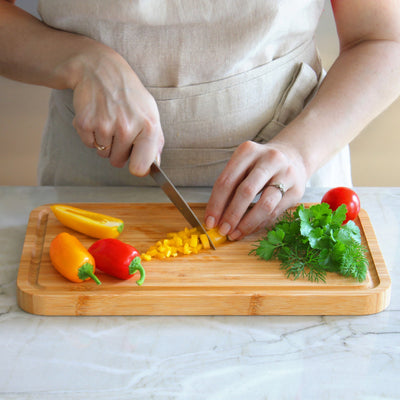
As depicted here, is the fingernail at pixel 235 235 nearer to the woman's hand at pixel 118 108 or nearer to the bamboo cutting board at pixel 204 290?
the bamboo cutting board at pixel 204 290

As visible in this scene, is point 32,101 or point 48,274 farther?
point 32,101

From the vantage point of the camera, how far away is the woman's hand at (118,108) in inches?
49.5

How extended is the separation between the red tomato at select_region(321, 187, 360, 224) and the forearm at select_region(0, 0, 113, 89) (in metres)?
0.61

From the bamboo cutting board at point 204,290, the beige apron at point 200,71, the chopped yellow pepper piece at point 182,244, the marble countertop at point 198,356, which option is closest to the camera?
the marble countertop at point 198,356

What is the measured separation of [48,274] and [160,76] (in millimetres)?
541

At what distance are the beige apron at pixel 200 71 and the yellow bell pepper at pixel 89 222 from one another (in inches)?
10.5

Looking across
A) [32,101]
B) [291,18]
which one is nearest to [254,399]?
[291,18]

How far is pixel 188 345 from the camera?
3.32 ft

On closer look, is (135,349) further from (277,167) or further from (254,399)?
(277,167)

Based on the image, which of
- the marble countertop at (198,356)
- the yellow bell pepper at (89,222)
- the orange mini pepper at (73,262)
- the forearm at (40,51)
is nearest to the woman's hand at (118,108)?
the forearm at (40,51)

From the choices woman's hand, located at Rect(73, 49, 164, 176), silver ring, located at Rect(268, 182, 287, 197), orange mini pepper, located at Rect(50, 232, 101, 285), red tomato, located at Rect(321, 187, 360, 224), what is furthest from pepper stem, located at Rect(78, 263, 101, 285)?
red tomato, located at Rect(321, 187, 360, 224)

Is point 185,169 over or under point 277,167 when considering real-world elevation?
under

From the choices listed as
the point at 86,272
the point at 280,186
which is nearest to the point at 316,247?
the point at 280,186

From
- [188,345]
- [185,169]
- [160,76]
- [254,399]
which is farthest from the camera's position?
[185,169]
